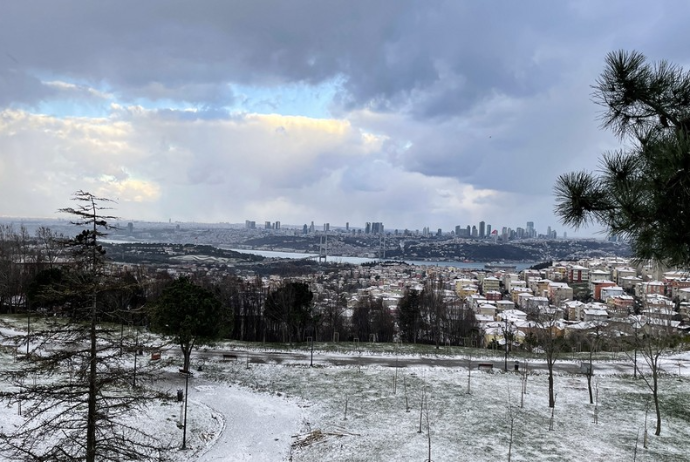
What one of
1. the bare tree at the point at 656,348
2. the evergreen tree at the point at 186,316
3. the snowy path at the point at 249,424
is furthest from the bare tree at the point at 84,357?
the bare tree at the point at 656,348

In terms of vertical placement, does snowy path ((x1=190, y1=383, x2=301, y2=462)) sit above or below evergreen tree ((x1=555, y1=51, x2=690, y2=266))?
below

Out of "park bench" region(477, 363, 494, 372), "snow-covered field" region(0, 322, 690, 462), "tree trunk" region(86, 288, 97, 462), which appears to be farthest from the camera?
"park bench" region(477, 363, 494, 372)

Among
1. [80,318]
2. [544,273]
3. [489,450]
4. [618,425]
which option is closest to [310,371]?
[489,450]

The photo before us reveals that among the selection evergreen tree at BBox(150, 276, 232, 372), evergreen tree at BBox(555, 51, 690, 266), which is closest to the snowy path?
evergreen tree at BBox(150, 276, 232, 372)

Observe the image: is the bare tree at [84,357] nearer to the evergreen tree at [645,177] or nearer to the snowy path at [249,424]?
the snowy path at [249,424]

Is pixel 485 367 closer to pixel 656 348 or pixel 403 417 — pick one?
pixel 656 348

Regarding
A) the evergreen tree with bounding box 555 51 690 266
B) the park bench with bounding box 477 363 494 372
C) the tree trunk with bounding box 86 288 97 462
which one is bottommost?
the park bench with bounding box 477 363 494 372

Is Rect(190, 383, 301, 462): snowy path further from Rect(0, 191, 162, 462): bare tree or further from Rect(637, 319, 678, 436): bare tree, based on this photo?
Rect(637, 319, 678, 436): bare tree
